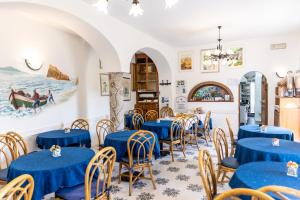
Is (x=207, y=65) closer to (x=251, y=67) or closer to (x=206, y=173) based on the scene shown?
(x=251, y=67)

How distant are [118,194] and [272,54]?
596 cm

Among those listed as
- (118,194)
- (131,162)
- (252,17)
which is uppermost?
(252,17)

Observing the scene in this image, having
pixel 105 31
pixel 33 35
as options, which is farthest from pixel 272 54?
pixel 33 35

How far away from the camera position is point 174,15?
455 centimetres

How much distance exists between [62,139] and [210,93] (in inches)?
200

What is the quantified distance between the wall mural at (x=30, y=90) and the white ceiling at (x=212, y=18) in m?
1.97

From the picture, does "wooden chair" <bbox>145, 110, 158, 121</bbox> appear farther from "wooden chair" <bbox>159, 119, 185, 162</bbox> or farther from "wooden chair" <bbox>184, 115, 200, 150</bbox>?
"wooden chair" <bbox>159, 119, 185, 162</bbox>

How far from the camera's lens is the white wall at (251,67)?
20.5 ft

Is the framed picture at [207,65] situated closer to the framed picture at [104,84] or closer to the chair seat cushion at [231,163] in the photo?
the framed picture at [104,84]

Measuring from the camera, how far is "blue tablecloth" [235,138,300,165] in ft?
8.28

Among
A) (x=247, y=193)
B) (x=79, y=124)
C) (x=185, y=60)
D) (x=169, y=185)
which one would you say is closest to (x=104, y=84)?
(x=79, y=124)

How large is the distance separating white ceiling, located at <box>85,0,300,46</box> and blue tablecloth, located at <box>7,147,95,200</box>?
282cm

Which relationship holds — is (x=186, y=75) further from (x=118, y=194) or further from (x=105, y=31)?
(x=118, y=194)

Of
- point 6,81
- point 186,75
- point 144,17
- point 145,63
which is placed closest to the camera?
point 6,81
